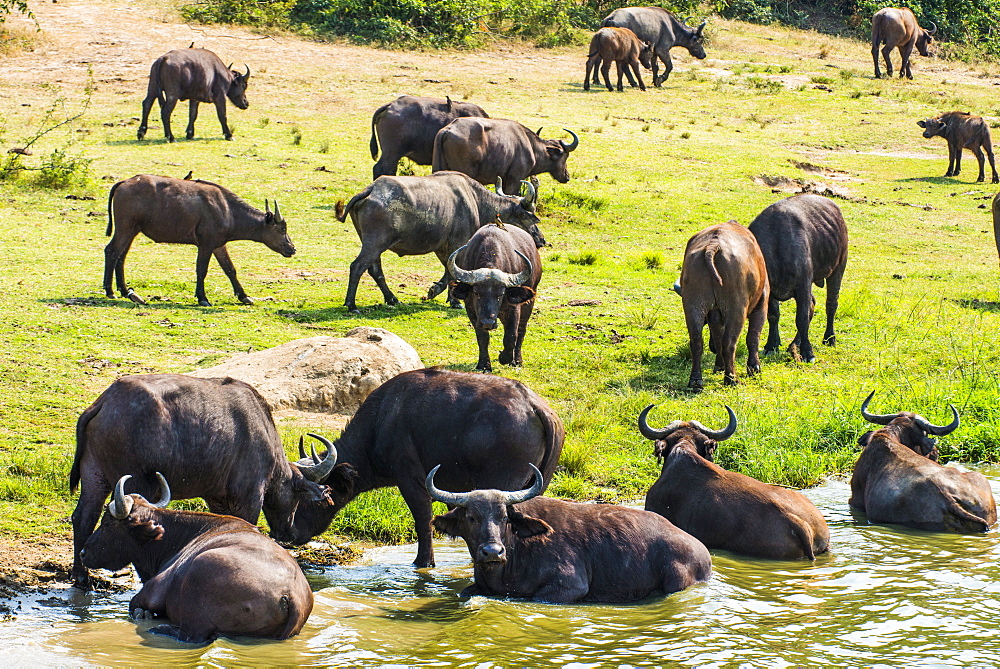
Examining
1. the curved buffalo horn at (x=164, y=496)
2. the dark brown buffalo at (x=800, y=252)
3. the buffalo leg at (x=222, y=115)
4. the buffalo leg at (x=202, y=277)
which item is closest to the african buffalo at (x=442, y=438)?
the curved buffalo horn at (x=164, y=496)

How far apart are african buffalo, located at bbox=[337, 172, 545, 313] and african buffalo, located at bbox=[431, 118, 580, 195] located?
2.92 m

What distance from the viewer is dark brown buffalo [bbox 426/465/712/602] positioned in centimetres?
778

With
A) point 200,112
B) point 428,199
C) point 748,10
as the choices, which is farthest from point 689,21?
point 428,199

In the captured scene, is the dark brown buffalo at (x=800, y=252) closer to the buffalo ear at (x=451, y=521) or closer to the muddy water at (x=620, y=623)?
the muddy water at (x=620, y=623)

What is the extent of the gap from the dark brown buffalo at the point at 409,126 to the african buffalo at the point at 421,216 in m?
5.33

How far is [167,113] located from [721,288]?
619 inches

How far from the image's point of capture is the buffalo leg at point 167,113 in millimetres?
24766

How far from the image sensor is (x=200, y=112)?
28.5 m

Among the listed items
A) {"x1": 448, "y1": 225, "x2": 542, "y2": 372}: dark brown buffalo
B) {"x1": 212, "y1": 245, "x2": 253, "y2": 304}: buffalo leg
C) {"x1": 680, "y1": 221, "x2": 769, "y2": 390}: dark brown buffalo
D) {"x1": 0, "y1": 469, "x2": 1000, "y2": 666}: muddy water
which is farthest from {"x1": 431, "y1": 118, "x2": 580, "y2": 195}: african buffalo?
{"x1": 0, "y1": 469, "x2": 1000, "y2": 666}: muddy water

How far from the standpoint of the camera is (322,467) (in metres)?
8.61

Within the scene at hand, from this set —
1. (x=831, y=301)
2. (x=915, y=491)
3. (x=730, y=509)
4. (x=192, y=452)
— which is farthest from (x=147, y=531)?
(x=831, y=301)

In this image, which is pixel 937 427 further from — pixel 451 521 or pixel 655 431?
pixel 451 521

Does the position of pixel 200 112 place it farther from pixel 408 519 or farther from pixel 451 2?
pixel 408 519

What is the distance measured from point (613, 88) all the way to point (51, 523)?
27.9 m
